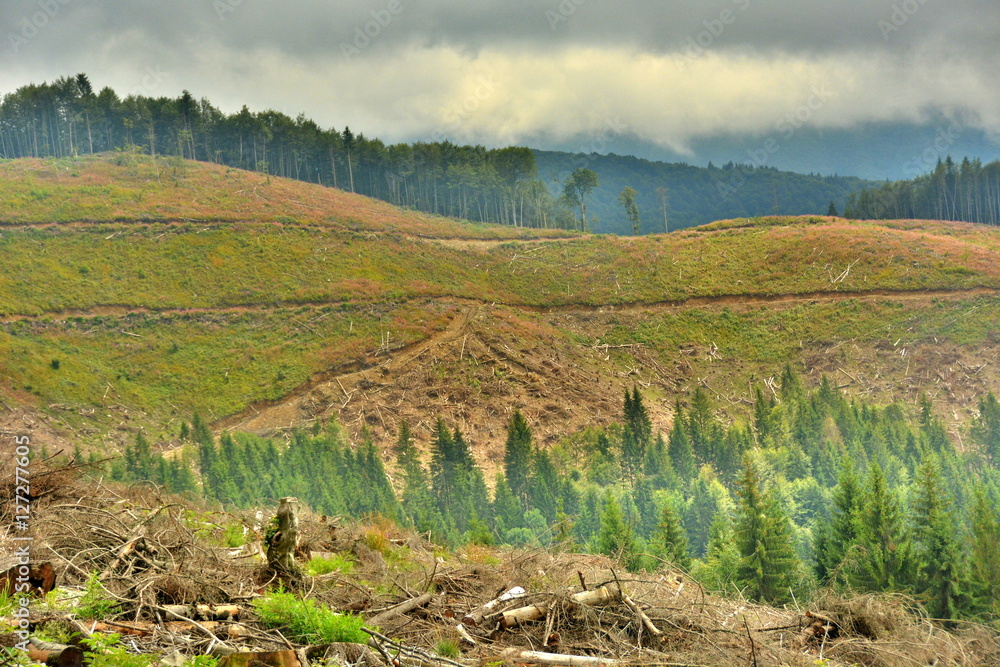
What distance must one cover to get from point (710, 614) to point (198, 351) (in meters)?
76.6

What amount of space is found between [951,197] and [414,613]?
172m

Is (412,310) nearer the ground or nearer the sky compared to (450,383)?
nearer the sky

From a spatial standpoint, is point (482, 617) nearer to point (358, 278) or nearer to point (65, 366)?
point (65, 366)

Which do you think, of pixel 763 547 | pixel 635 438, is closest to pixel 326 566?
pixel 763 547

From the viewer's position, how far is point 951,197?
490 ft

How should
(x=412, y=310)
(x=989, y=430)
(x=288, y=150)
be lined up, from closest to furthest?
1. (x=989, y=430)
2. (x=412, y=310)
3. (x=288, y=150)

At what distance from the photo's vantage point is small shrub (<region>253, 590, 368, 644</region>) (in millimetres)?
6426

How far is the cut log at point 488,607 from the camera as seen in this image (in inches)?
303

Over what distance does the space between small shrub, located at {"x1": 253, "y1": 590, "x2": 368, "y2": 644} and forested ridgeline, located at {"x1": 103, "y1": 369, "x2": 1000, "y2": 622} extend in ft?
71.0

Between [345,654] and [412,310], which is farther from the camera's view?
[412,310]

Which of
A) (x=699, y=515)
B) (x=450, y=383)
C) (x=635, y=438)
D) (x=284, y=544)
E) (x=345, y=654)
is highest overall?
(x=284, y=544)

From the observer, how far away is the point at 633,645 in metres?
7.30

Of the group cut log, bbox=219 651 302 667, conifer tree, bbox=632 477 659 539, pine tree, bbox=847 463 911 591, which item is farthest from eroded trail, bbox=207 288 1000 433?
cut log, bbox=219 651 302 667

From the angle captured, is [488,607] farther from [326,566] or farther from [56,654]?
[56,654]
